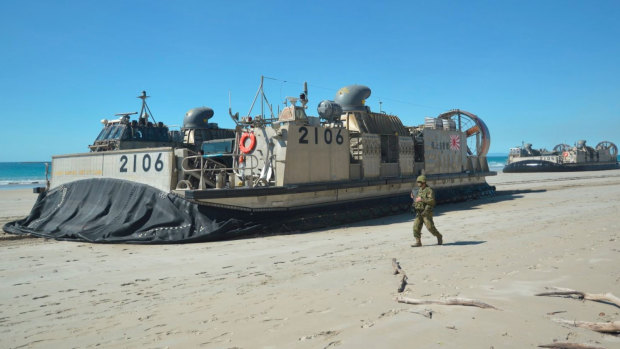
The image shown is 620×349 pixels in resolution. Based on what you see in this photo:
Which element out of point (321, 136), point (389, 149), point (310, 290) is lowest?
point (310, 290)

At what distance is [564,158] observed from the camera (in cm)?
3800

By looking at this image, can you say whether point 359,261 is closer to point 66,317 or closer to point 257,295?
point 257,295

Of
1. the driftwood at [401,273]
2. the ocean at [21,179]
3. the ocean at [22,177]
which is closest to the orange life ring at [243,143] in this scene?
the driftwood at [401,273]

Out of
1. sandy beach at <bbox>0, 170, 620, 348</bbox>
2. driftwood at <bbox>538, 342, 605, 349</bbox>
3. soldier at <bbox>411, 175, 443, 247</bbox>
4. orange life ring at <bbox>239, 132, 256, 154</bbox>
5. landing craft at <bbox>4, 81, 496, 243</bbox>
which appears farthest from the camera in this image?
orange life ring at <bbox>239, 132, 256, 154</bbox>

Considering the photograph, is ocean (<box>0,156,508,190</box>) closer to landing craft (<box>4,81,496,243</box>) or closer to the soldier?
landing craft (<box>4,81,496,243</box>)

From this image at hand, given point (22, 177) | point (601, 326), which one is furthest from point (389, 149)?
point (22, 177)

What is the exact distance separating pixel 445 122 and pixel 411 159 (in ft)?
9.59

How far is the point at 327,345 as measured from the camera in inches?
115

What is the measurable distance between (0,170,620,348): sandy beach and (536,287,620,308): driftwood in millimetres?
59

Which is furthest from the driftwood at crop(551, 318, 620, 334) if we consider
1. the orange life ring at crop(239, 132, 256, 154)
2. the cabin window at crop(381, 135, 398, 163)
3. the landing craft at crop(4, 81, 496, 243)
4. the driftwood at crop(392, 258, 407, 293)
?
the cabin window at crop(381, 135, 398, 163)

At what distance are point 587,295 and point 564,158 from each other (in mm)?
39535

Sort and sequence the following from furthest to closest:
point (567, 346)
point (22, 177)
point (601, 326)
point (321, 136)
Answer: point (22, 177), point (321, 136), point (601, 326), point (567, 346)

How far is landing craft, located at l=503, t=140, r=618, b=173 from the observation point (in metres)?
37.6

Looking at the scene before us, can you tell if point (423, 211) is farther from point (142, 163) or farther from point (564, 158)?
point (564, 158)
